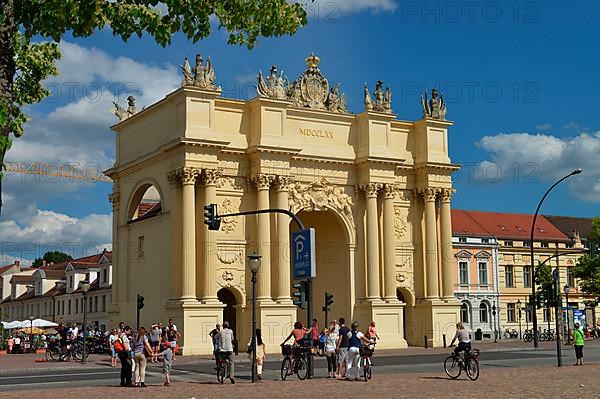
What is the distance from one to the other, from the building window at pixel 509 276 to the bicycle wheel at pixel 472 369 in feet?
179

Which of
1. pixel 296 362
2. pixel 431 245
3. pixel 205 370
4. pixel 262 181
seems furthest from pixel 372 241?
pixel 296 362

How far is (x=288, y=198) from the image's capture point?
4791 cm

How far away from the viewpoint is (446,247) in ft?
173

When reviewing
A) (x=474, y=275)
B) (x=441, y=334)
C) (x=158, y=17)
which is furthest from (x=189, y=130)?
(x=474, y=275)

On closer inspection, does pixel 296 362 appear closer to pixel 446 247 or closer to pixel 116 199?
pixel 446 247

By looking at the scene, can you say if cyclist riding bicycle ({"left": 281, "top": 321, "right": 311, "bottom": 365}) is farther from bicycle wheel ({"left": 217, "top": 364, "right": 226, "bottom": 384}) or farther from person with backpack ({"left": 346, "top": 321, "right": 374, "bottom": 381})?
bicycle wheel ({"left": 217, "top": 364, "right": 226, "bottom": 384})

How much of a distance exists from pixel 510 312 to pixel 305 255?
54.2 m

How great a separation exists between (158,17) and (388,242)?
129ft

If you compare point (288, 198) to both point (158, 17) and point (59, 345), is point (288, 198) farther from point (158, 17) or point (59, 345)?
point (158, 17)

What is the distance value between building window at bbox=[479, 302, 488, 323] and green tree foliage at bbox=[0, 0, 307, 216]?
65.2 m

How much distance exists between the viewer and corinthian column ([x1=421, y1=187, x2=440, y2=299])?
5203cm

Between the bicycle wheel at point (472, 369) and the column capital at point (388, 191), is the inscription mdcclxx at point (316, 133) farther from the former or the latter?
the bicycle wheel at point (472, 369)

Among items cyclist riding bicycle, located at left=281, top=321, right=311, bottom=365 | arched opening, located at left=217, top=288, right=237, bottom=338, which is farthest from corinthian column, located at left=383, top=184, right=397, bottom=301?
cyclist riding bicycle, located at left=281, top=321, right=311, bottom=365

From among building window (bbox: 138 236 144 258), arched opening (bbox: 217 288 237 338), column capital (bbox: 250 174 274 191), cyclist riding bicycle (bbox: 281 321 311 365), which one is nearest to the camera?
cyclist riding bicycle (bbox: 281 321 311 365)
